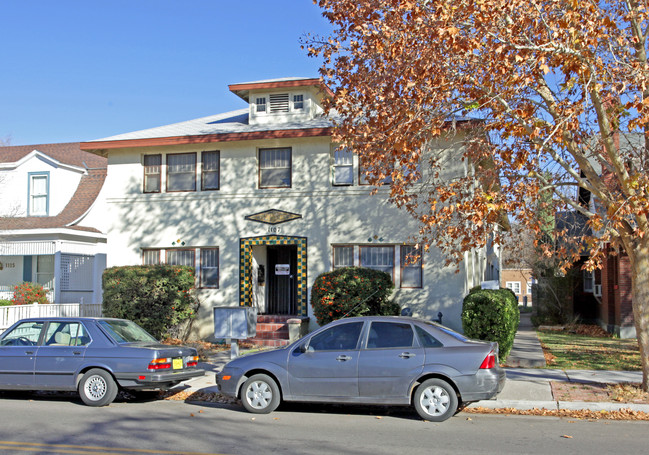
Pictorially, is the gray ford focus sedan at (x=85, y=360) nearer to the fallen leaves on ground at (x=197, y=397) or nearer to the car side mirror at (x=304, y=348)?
the fallen leaves on ground at (x=197, y=397)

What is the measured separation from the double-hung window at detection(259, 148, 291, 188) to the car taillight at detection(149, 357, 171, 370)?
28.4 feet

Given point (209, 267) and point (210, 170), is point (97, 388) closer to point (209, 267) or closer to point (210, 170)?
point (209, 267)

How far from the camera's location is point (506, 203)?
10.0 m

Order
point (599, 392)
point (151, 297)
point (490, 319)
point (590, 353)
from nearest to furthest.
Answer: point (599, 392) < point (490, 319) < point (590, 353) < point (151, 297)

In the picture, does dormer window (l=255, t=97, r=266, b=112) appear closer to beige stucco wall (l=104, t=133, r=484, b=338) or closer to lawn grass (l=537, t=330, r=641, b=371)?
beige stucco wall (l=104, t=133, r=484, b=338)

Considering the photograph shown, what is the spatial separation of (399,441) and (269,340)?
9.45m

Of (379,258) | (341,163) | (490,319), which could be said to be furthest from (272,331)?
(490,319)

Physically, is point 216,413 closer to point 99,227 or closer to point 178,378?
point 178,378

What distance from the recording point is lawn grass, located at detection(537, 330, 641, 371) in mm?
13242

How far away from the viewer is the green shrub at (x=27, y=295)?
64.7 feet

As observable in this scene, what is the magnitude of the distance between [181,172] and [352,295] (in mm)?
6821

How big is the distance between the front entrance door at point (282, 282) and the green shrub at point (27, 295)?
24.5ft

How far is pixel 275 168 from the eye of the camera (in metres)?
18.4

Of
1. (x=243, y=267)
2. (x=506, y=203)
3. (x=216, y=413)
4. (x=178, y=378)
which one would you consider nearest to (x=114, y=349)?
(x=178, y=378)
